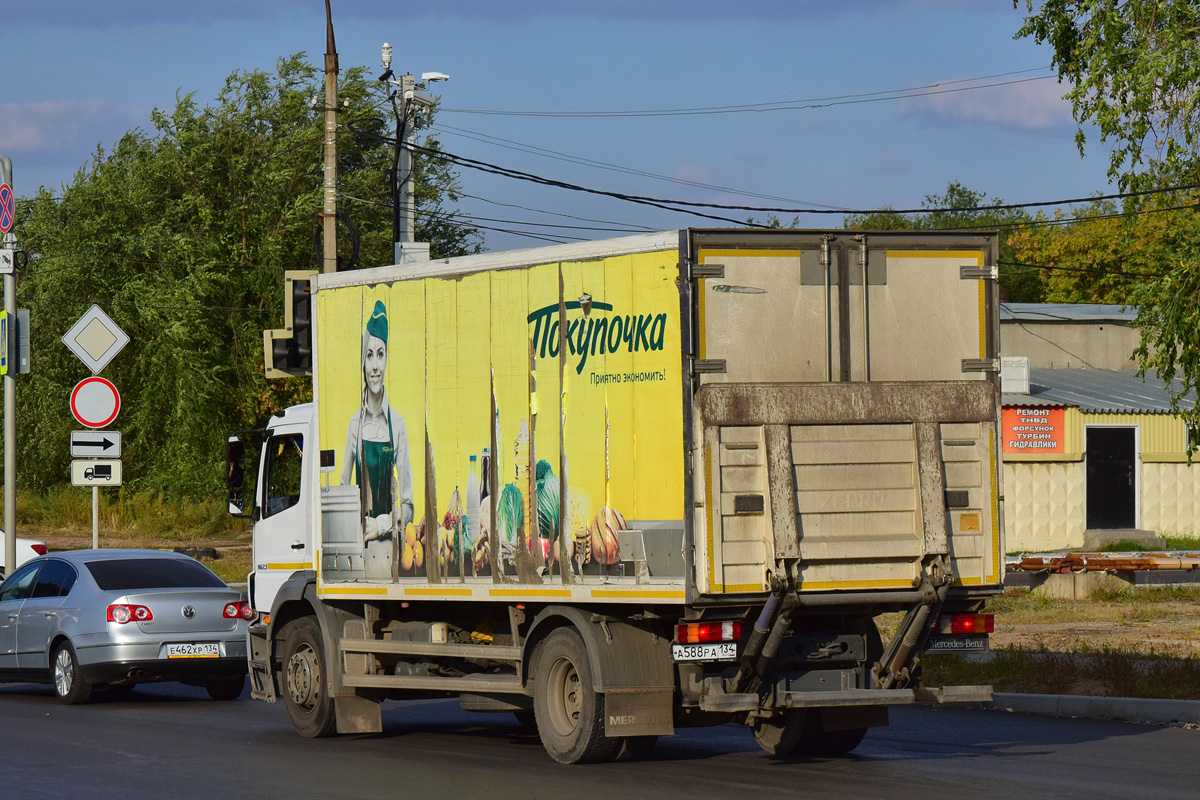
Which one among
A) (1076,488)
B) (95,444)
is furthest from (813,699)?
(1076,488)

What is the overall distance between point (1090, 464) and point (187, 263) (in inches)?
971

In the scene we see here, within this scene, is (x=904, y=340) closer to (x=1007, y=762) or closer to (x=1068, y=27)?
(x=1007, y=762)

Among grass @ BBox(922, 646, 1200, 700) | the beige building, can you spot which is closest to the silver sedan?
grass @ BBox(922, 646, 1200, 700)

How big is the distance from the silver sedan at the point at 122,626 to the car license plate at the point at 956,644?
291 inches

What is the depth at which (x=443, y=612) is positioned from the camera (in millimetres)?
12555

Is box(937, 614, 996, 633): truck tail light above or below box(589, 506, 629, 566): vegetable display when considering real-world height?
below

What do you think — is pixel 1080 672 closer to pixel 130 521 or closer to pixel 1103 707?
pixel 1103 707

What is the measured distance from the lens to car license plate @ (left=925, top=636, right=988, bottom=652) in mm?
10938

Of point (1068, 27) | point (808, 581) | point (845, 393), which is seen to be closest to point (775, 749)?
point (808, 581)

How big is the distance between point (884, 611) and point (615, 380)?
89.3 inches

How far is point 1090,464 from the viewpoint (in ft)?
138

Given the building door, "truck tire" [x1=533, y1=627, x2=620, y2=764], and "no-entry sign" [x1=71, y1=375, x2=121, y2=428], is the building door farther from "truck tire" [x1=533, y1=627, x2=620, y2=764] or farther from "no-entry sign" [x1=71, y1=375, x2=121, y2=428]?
"truck tire" [x1=533, y1=627, x2=620, y2=764]

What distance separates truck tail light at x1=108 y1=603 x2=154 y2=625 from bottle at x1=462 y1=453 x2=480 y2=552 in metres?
5.29

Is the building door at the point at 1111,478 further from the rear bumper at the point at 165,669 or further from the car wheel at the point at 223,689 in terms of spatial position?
the rear bumper at the point at 165,669
